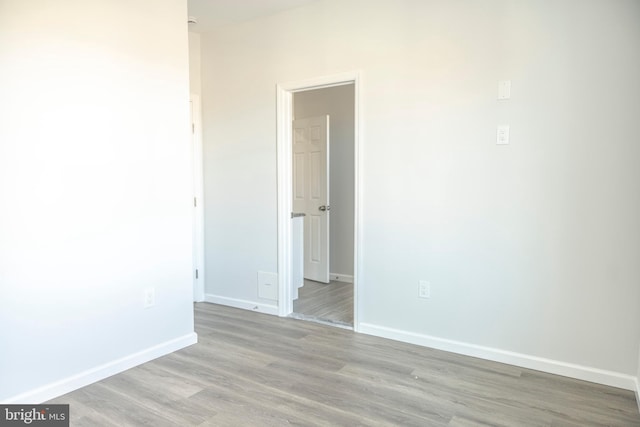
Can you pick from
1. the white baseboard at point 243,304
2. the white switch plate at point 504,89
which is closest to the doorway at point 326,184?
the white baseboard at point 243,304

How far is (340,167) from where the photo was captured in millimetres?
5211

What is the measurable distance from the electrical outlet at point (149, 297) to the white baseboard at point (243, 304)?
1.22 meters

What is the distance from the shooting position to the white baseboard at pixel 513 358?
2479 mm

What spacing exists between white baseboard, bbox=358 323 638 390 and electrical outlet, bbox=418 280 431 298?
0.95ft

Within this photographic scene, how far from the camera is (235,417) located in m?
2.13

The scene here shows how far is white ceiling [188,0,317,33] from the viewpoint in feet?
11.2

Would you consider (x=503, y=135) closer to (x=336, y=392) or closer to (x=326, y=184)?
(x=336, y=392)

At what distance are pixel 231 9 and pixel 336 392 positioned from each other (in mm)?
2997

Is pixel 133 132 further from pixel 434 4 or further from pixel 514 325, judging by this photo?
pixel 514 325

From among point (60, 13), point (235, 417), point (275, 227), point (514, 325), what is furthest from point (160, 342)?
point (514, 325)

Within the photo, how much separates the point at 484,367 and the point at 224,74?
3219 millimetres

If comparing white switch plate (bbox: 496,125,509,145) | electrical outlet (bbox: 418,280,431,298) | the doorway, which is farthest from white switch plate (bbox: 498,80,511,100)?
the doorway

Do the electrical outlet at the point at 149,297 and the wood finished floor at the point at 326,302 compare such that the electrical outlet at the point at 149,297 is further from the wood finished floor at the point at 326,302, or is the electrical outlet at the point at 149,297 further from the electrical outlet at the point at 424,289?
the electrical outlet at the point at 424,289

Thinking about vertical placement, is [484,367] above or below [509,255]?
below
